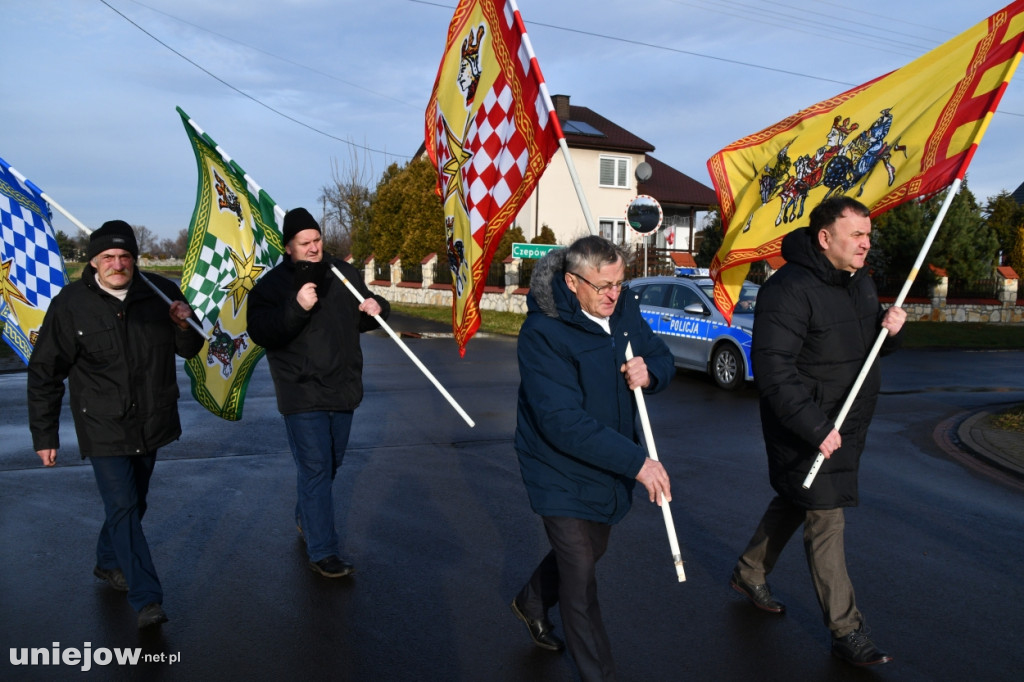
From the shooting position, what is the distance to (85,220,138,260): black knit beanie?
4.08 m

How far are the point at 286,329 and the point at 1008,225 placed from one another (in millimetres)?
30875

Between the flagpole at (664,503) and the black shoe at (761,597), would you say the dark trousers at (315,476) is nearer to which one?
the flagpole at (664,503)

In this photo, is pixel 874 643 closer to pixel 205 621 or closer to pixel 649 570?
pixel 649 570

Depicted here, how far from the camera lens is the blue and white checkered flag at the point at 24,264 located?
208 inches

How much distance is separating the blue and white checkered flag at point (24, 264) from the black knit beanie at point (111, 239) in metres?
1.37

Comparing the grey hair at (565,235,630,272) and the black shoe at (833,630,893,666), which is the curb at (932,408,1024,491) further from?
the grey hair at (565,235,630,272)

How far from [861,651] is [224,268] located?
4379mm

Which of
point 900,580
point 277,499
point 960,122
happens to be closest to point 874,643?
point 900,580

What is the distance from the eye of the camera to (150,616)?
3.93m

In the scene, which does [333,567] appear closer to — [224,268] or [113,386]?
[113,386]

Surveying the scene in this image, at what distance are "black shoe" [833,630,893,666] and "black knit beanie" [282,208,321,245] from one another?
3326mm

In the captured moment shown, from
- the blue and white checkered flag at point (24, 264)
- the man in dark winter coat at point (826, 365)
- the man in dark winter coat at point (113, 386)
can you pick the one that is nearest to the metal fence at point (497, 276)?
the blue and white checkered flag at point (24, 264)

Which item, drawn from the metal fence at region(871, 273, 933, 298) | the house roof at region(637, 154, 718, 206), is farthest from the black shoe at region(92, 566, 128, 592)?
the house roof at region(637, 154, 718, 206)

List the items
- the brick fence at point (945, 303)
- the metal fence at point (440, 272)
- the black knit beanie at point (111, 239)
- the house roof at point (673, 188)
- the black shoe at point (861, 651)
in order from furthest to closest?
the house roof at point (673, 188) → the metal fence at point (440, 272) → the brick fence at point (945, 303) → the black knit beanie at point (111, 239) → the black shoe at point (861, 651)
